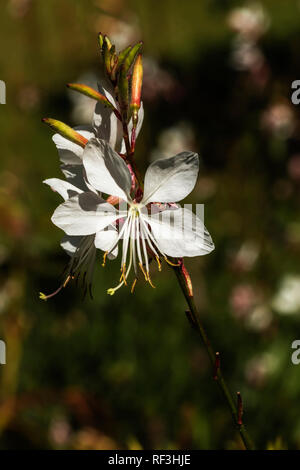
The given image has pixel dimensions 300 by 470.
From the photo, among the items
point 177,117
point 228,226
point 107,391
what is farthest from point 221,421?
point 177,117

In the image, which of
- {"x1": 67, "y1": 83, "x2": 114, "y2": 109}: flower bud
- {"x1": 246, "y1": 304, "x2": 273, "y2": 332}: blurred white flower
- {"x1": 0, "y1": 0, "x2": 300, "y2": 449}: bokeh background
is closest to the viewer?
{"x1": 67, "y1": 83, "x2": 114, "y2": 109}: flower bud

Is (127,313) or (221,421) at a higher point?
(127,313)

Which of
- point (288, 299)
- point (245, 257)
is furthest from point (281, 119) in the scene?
point (288, 299)

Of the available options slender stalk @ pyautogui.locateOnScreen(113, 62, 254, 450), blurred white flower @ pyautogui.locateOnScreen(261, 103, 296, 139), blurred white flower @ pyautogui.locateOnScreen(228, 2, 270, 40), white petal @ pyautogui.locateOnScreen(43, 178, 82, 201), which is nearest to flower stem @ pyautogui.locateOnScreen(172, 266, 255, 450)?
slender stalk @ pyautogui.locateOnScreen(113, 62, 254, 450)

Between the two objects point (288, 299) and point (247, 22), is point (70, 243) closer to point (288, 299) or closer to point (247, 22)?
point (288, 299)

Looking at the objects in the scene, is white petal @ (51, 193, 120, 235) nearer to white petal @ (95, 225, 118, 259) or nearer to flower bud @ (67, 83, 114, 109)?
white petal @ (95, 225, 118, 259)
